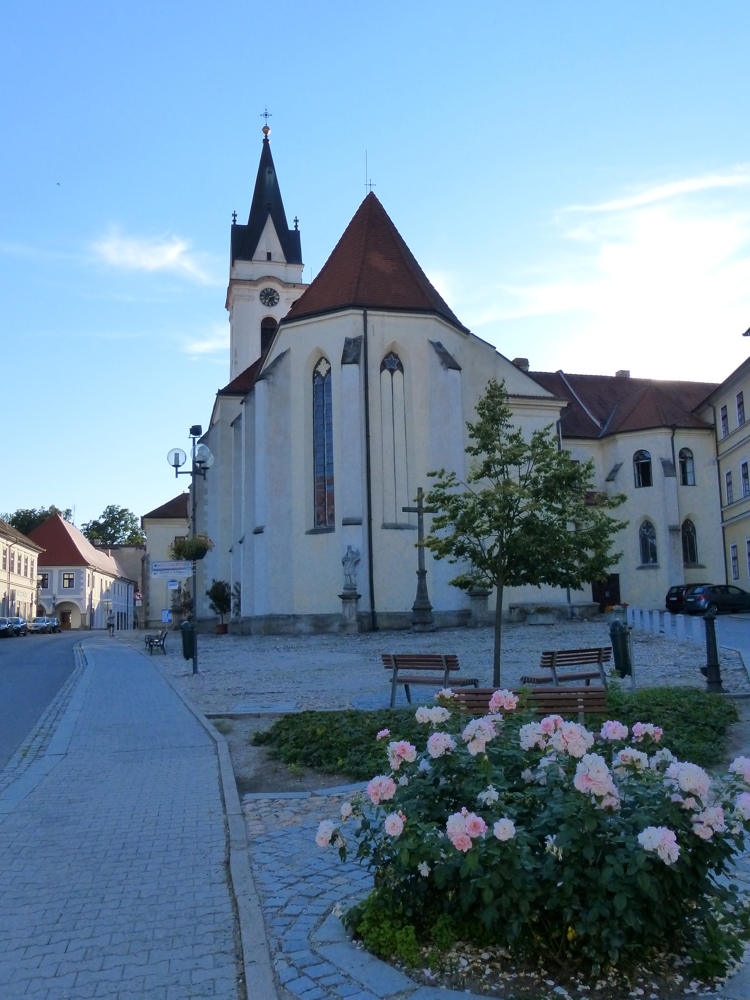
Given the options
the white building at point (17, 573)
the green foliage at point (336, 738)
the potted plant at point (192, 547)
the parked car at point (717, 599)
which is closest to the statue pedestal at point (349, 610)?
the potted plant at point (192, 547)

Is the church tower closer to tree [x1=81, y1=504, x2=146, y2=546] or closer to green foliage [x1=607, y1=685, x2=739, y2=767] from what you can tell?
green foliage [x1=607, y1=685, x2=739, y2=767]

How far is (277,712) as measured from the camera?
500 inches

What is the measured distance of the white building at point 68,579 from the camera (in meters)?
81.6

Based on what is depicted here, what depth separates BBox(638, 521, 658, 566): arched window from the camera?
140 feet

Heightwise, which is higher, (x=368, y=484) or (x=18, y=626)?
(x=368, y=484)

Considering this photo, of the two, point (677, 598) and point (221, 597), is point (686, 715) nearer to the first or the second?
point (677, 598)

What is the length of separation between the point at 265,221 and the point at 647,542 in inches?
1081

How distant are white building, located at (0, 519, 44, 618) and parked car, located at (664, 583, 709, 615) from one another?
45911 millimetres

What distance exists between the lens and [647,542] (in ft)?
140

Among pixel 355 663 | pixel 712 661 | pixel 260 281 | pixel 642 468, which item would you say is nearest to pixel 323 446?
pixel 355 663

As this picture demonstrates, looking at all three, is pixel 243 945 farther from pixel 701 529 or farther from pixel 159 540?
pixel 159 540

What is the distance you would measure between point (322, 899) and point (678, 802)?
234cm

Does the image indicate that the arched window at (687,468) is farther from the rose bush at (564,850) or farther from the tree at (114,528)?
the tree at (114,528)

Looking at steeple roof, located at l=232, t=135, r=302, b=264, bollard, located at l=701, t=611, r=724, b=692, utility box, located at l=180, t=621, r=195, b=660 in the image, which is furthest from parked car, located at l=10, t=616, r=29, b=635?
bollard, located at l=701, t=611, r=724, b=692
